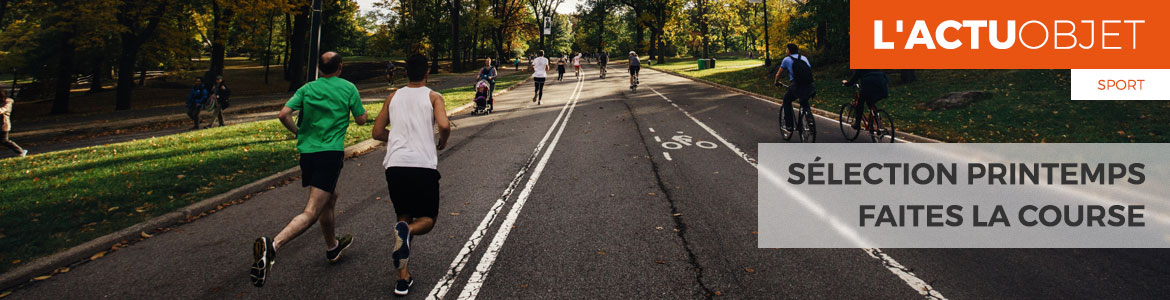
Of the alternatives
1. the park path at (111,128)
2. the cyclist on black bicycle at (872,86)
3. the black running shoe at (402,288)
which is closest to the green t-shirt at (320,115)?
the black running shoe at (402,288)

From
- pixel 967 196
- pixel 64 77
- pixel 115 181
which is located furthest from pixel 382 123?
pixel 64 77

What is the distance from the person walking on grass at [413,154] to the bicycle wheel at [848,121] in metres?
9.22

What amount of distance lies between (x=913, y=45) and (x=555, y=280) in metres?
20.3

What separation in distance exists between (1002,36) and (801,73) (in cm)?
1281

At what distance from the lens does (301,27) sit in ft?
97.6

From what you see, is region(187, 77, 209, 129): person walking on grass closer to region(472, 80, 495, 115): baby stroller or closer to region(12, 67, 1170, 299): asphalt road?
region(472, 80, 495, 115): baby stroller

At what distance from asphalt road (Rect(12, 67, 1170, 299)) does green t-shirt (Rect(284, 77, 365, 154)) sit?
1033mm

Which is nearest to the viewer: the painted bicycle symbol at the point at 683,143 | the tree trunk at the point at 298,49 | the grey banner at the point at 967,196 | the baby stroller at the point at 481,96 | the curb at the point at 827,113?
the grey banner at the point at 967,196

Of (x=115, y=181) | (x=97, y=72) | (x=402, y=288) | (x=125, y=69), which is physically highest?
(x=97, y=72)

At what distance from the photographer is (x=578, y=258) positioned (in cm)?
474

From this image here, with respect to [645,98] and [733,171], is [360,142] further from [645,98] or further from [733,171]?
[645,98]

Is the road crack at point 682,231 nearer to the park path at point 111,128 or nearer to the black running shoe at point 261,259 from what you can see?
the black running shoe at point 261,259

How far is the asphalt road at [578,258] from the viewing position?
4.10 metres

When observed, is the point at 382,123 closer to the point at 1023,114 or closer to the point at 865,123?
the point at 865,123
